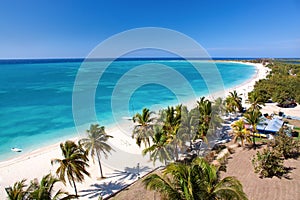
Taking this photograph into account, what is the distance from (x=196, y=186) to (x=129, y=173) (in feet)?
45.4

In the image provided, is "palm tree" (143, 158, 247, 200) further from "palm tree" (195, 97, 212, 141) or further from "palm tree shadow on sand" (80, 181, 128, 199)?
"palm tree" (195, 97, 212, 141)

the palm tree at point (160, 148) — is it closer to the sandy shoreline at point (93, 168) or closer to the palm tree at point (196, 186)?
the sandy shoreline at point (93, 168)

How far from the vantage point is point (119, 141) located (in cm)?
3278

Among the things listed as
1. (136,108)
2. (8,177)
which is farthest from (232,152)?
(136,108)

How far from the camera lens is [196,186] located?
1045 cm

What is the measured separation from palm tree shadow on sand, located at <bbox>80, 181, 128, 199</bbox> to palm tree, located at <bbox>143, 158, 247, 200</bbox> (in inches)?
411

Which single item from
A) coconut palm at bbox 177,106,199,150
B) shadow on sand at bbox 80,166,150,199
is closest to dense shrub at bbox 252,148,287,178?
coconut palm at bbox 177,106,199,150

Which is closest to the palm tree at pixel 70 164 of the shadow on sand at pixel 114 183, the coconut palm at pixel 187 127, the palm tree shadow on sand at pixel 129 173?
the shadow on sand at pixel 114 183

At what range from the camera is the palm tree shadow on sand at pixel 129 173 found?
22172 mm

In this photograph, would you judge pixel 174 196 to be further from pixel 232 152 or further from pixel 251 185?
pixel 232 152

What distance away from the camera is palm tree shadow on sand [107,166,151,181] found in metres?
22.2

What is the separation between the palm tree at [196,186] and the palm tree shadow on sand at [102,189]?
34.2 ft

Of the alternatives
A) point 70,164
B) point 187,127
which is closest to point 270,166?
point 187,127

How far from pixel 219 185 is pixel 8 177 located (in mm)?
23418
